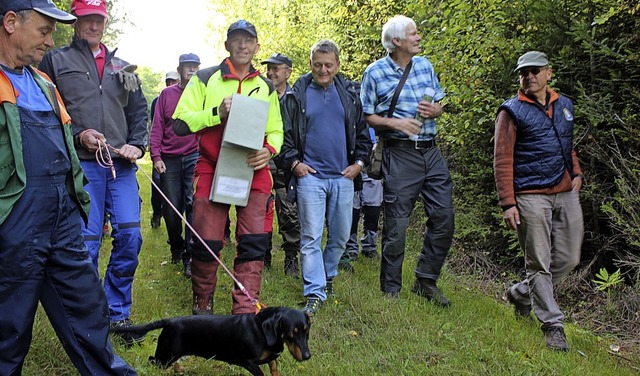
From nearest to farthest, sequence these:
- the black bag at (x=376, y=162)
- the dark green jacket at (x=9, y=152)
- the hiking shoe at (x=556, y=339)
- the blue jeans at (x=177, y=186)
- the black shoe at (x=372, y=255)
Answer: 1. the dark green jacket at (x=9, y=152)
2. the hiking shoe at (x=556, y=339)
3. the black bag at (x=376, y=162)
4. the blue jeans at (x=177, y=186)
5. the black shoe at (x=372, y=255)

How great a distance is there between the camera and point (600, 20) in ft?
17.6

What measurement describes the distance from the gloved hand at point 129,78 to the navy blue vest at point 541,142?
298 cm

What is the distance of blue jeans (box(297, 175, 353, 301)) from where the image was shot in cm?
544

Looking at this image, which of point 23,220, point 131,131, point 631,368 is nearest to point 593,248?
point 631,368

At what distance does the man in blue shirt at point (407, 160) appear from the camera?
5.46 m

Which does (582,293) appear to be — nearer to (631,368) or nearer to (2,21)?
(631,368)

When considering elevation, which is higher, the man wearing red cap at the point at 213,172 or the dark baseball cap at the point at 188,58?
the dark baseball cap at the point at 188,58

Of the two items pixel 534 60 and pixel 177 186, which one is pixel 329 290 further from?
pixel 534 60

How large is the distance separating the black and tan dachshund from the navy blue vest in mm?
2361

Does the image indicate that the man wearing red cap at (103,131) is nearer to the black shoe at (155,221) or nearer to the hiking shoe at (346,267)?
the hiking shoe at (346,267)

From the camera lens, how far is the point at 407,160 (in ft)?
17.9

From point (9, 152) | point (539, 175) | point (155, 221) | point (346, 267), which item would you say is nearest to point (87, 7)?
point (9, 152)

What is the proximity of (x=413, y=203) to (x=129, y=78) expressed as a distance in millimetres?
2694

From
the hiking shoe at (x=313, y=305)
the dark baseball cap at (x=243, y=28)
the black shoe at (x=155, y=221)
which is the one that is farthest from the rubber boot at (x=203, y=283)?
the black shoe at (x=155, y=221)
